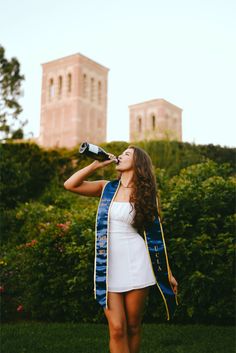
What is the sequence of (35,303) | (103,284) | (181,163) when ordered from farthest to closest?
(181,163) → (35,303) → (103,284)

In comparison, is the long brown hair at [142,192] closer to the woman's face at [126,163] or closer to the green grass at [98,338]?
the woman's face at [126,163]

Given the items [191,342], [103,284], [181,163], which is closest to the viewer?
[103,284]

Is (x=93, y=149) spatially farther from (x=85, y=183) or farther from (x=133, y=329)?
(x=133, y=329)

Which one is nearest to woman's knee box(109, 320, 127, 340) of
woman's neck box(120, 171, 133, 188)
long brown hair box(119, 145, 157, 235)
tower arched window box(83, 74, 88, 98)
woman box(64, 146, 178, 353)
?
woman box(64, 146, 178, 353)

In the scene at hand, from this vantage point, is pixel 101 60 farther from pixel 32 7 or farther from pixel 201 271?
pixel 201 271

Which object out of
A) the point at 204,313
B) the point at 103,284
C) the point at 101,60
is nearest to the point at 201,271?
the point at 204,313

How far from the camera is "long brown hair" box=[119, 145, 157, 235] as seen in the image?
2762 millimetres

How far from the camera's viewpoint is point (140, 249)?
273 cm

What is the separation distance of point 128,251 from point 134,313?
40 centimetres

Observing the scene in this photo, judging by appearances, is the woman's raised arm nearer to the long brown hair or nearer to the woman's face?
the woman's face

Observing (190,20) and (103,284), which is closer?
(103,284)

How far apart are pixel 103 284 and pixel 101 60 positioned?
47.7 metres

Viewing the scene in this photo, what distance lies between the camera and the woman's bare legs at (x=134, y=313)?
104 inches

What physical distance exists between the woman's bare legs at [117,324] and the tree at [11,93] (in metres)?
14.2
